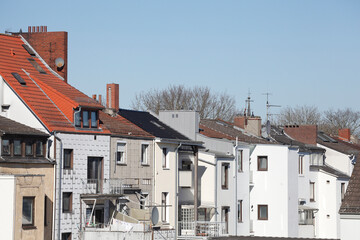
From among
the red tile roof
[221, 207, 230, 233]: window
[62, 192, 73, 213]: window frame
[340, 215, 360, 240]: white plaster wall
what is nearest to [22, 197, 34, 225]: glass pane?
[62, 192, 73, 213]: window frame

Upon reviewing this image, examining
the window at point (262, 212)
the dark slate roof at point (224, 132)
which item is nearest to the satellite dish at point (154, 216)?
the dark slate roof at point (224, 132)

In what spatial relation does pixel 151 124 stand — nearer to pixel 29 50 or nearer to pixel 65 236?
pixel 29 50

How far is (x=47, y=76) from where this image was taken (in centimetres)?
5362

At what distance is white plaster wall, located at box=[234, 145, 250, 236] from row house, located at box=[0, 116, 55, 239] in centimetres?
2181

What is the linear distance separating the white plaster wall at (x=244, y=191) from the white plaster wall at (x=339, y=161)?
16762 millimetres

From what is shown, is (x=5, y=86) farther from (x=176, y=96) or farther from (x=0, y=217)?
(x=176, y=96)

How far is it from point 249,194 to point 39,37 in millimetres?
21749

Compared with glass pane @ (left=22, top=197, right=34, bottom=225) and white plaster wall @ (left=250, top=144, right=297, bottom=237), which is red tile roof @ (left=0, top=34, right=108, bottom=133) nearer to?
glass pane @ (left=22, top=197, right=34, bottom=225)

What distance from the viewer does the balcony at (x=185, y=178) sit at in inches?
2346

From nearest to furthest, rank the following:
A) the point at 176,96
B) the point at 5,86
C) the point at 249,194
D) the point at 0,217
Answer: the point at 0,217
the point at 5,86
the point at 249,194
the point at 176,96

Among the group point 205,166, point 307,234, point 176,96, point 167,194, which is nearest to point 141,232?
point 167,194

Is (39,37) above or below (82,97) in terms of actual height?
above

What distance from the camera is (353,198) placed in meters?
39.0

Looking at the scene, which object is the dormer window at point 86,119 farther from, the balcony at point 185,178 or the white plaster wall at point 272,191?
the white plaster wall at point 272,191
